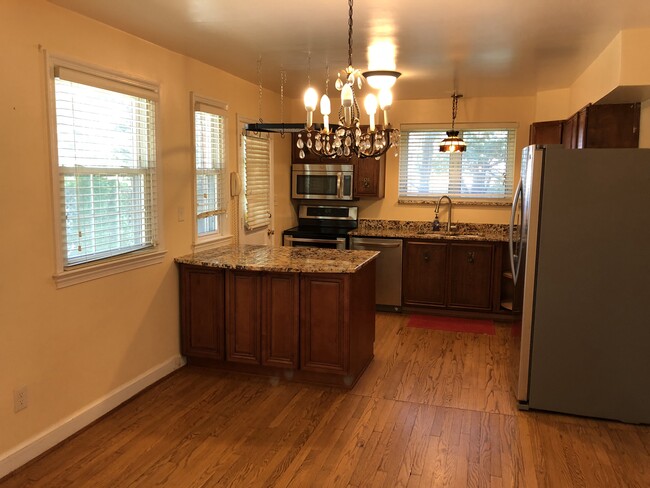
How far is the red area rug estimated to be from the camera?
17.7ft

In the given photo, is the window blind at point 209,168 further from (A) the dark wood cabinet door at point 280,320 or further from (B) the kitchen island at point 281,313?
(A) the dark wood cabinet door at point 280,320

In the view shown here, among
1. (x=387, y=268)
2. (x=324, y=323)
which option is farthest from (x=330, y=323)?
(x=387, y=268)

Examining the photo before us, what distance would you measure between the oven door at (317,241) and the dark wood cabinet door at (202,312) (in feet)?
7.02

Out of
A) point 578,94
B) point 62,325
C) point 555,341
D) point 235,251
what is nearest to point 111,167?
point 62,325

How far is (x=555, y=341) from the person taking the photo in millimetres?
3424

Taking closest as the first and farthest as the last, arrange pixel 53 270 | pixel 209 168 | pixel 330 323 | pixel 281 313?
pixel 53 270 → pixel 330 323 → pixel 281 313 → pixel 209 168

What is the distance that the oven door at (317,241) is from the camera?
5965 mm

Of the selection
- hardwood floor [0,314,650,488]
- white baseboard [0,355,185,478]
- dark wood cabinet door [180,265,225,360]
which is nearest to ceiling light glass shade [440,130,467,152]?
hardwood floor [0,314,650,488]

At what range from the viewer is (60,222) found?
2.96 meters

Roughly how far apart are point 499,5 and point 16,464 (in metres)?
3.43

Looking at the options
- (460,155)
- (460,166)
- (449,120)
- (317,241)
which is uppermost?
(449,120)

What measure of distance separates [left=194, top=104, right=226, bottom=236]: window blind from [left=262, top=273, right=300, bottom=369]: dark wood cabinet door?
1001 mm

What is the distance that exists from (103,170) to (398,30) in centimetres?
201

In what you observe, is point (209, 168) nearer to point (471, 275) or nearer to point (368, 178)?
point (368, 178)
